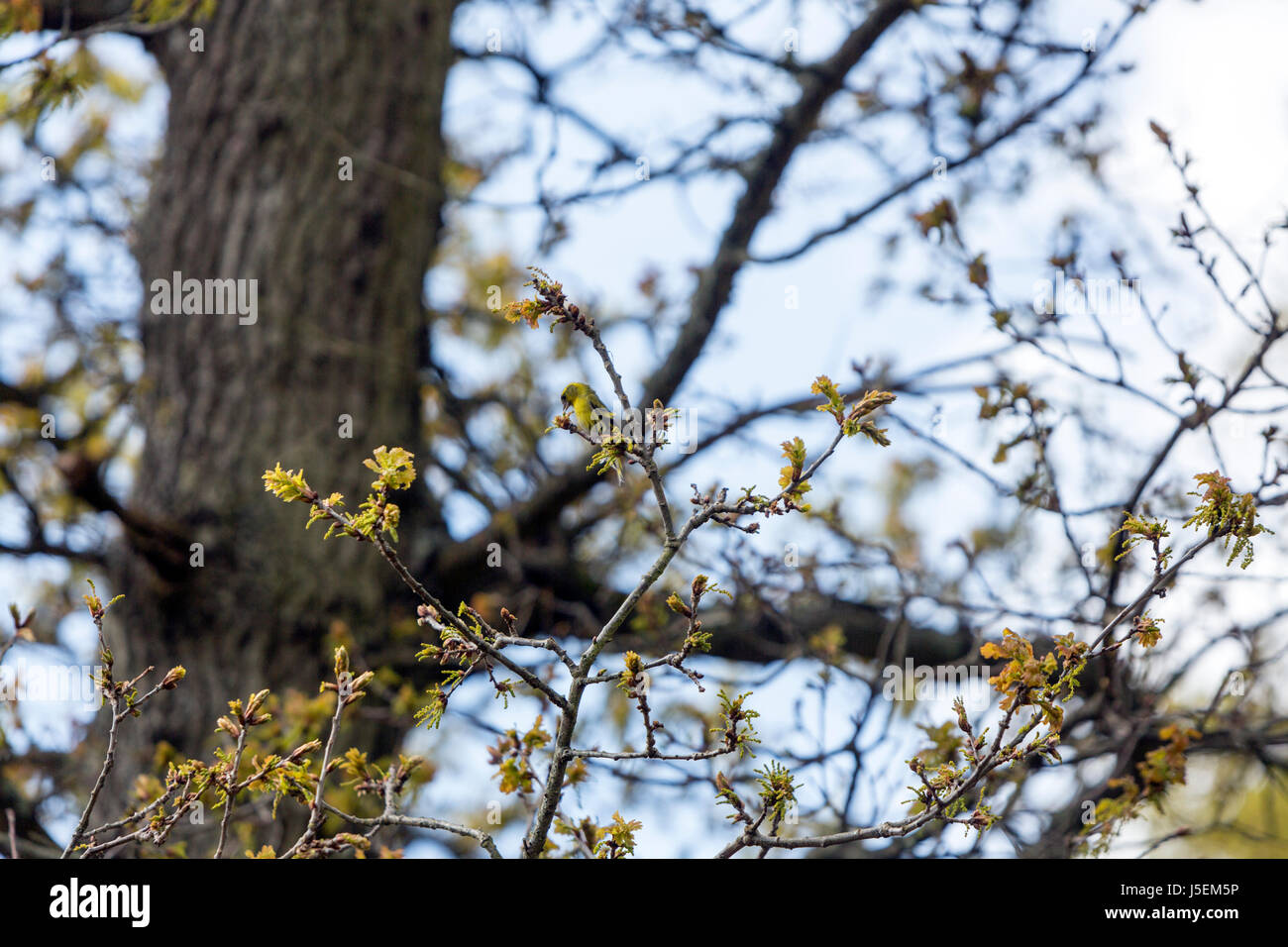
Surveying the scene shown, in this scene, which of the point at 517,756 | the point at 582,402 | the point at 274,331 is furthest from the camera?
the point at 274,331

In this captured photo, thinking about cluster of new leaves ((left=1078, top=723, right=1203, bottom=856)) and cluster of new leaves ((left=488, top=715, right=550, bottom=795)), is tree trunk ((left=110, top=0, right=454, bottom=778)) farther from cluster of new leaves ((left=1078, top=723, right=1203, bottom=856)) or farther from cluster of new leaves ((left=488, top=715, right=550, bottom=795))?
cluster of new leaves ((left=1078, top=723, right=1203, bottom=856))

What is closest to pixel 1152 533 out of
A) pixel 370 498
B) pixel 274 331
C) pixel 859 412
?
pixel 859 412

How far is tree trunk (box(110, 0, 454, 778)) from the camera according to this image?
3.52 m

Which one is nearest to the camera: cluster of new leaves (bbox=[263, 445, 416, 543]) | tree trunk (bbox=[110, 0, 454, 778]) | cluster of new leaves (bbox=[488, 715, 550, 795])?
cluster of new leaves (bbox=[263, 445, 416, 543])

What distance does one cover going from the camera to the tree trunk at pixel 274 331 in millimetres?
3523

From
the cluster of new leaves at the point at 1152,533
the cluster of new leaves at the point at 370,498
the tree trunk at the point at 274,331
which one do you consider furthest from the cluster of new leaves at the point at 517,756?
the tree trunk at the point at 274,331

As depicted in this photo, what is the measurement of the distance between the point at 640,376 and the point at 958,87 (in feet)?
5.51

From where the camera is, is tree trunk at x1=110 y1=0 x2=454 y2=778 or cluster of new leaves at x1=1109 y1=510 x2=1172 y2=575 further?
tree trunk at x1=110 y1=0 x2=454 y2=778

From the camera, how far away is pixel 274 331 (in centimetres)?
382

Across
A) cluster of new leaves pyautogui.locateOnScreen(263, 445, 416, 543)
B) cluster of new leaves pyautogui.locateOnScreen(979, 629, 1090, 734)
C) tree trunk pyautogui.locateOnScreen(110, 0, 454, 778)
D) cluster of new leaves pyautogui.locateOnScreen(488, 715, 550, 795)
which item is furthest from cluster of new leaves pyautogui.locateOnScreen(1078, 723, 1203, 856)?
tree trunk pyautogui.locateOnScreen(110, 0, 454, 778)

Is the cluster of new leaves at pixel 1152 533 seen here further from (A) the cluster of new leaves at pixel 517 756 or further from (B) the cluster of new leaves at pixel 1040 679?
(A) the cluster of new leaves at pixel 517 756

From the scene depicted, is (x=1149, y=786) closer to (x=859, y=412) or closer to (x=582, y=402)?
(x=859, y=412)

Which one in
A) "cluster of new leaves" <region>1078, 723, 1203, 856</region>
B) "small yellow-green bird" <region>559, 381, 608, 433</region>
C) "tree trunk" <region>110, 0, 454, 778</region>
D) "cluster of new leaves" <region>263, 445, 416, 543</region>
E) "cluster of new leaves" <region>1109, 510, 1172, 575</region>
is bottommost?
"cluster of new leaves" <region>1078, 723, 1203, 856</region>

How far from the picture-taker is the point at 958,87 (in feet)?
12.4
